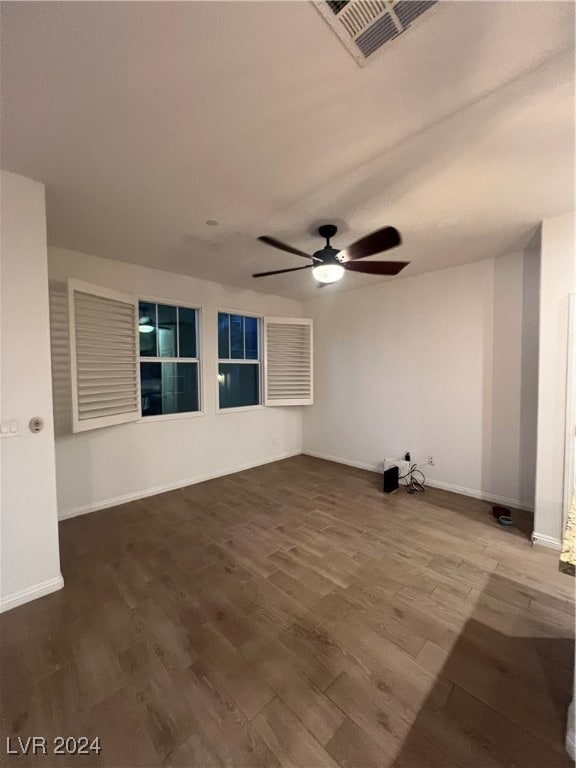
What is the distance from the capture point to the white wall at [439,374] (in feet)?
10.8

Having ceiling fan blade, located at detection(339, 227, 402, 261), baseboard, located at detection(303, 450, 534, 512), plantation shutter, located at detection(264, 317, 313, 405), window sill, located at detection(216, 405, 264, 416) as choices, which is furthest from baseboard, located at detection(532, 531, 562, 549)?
window sill, located at detection(216, 405, 264, 416)

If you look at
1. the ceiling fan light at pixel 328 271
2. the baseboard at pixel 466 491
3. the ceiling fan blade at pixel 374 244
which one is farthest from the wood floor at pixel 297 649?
the ceiling fan blade at pixel 374 244

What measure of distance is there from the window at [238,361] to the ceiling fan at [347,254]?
2.23m

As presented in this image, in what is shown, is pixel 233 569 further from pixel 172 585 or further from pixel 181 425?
pixel 181 425

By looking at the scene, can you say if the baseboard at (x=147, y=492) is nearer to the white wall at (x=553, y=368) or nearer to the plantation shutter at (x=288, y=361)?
the plantation shutter at (x=288, y=361)

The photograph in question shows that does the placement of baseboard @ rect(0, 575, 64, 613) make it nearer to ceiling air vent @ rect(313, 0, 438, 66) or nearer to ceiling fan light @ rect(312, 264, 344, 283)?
ceiling fan light @ rect(312, 264, 344, 283)

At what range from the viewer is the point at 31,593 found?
2.02 meters

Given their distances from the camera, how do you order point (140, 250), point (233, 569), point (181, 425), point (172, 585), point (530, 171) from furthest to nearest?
point (181, 425) → point (140, 250) → point (233, 569) → point (172, 585) → point (530, 171)

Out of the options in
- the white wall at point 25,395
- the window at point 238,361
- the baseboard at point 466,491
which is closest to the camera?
the white wall at point 25,395

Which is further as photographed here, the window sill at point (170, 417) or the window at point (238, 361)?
the window at point (238, 361)

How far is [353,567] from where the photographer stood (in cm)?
234

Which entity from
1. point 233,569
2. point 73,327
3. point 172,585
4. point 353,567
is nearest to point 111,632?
point 172,585

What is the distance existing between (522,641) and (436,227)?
290cm

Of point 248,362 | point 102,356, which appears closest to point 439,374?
point 248,362
